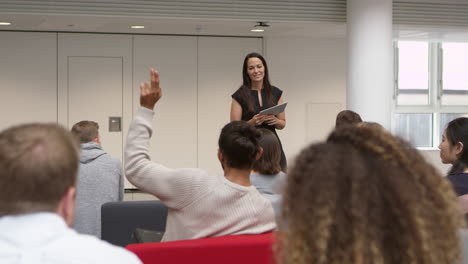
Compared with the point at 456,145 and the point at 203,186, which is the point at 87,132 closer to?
the point at 203,186

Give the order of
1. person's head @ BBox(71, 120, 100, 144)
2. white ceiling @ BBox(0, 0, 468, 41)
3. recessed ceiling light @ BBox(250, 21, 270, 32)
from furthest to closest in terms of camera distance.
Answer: recessed ceiling light @ BBox(250, 21, 270, 32) → white ceiling @ BBox(0, 0, 468, 41) → person's head @ BBox(71, 120, 100, 144)

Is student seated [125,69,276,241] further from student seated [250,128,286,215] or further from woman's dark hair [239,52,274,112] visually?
woman's dark hair [239,52,274,112]

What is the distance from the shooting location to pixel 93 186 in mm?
4672

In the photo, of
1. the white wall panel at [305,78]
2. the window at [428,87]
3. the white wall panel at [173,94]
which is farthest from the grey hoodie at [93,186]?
the window at [428,87]

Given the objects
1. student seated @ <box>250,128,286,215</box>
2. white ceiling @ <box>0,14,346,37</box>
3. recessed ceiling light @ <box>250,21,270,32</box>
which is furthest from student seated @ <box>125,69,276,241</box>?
recessed ceiling light @ <box>250,21,270,32</box>

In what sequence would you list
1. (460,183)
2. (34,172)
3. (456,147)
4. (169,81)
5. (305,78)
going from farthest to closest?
(305,78) < (169,81) < (456,147) < (460,183) < (34,172)

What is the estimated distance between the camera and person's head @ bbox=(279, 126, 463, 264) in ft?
3.89

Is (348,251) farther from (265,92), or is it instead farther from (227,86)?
(227,86)

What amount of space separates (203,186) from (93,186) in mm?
1988

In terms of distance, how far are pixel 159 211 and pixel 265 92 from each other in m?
2.26

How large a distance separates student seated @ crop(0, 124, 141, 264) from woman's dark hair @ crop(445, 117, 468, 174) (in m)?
2.67

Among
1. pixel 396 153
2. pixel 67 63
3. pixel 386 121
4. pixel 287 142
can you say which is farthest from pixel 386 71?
pixel 396 153

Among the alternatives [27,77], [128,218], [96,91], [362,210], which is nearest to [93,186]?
[128,218]

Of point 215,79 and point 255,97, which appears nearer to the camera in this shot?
point 255,97
